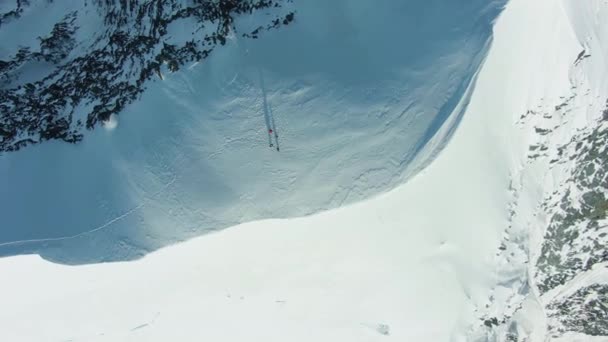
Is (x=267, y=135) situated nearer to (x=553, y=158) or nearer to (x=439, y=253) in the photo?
(x=439, y=253)

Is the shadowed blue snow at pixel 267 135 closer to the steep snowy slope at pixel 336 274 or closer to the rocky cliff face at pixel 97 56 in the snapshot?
the rocky cliff face at pixel 97 56

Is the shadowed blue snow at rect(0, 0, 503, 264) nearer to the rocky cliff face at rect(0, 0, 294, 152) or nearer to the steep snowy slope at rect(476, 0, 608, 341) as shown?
the rocky cliff face at rect(0, 0, 294, 152)

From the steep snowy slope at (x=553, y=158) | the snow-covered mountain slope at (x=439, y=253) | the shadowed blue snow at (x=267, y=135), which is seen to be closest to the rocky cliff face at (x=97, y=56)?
the shadowed blue snow at (x=267, y=135)

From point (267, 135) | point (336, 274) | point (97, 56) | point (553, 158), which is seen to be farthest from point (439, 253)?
point (97, 56)

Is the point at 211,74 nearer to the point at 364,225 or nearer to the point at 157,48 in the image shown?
the point at 157,48

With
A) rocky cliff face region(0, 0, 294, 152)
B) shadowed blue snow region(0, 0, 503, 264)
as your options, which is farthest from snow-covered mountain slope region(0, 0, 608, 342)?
rocky cliff face region(0, 0, 294, 152)

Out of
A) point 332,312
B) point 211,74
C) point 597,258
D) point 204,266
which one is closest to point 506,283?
point 597,258
